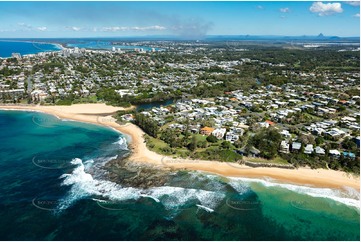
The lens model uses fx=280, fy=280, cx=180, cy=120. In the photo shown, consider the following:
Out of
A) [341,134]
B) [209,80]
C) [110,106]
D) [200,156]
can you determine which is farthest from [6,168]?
[209,80]

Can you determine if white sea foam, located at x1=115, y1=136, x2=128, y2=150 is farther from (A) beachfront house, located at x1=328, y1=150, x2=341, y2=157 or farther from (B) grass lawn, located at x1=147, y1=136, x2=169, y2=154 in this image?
(A) beachfront house, located at x1=328, y1=150, x2=341, y2=157

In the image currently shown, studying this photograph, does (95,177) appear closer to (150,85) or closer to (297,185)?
(297,185)

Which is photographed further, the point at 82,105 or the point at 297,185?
the point at 82,105

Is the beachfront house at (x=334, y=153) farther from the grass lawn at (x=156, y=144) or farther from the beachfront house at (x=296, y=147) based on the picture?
the grass lawn at (x=156, y=144)

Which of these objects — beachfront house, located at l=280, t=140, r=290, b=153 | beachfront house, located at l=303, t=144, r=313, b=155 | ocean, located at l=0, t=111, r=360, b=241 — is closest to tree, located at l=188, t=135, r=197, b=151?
ocean, located at l=0, t=111, r=360, b=241

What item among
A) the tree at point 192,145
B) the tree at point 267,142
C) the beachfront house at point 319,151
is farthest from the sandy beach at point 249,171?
the beachfront house at point 319,151

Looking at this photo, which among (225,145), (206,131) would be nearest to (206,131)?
(206,131)
